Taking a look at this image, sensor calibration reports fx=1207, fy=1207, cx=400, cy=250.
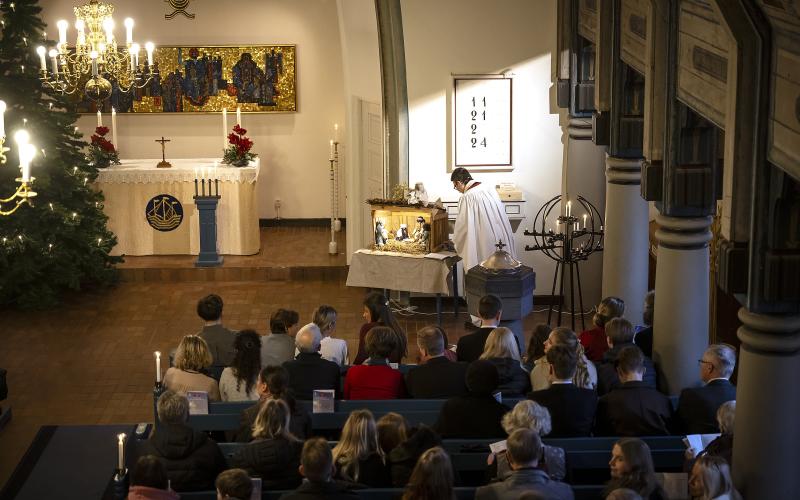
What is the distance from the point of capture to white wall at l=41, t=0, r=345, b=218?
59.8 feet

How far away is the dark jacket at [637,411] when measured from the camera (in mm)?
7363

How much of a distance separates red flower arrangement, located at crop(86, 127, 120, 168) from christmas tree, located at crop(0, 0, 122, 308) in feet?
4.48

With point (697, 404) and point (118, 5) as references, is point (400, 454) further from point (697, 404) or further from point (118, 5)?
point (118, 5)

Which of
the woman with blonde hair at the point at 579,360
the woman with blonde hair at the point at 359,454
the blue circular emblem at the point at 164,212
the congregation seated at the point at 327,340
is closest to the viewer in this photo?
the woman with blonde hair at the point at 359,454

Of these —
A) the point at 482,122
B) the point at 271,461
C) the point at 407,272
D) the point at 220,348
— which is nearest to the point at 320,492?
the point at 271,461

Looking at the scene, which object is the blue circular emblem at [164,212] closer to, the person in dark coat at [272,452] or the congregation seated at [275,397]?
the congregation seated at [275,397]

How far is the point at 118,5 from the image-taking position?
720 inches

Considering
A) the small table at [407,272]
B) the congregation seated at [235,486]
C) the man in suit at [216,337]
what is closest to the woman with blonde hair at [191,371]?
the man in suit at [216,337]

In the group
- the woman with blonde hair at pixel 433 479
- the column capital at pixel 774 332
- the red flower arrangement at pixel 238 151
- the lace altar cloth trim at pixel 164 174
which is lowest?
the woman with blonde hair at pixel 433 479

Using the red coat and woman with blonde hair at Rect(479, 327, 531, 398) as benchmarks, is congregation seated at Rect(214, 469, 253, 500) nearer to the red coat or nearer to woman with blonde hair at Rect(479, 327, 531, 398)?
the red coat

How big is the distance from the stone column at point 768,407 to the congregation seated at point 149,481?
306 centimetres

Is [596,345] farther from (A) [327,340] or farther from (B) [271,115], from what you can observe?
(B) [271,115]

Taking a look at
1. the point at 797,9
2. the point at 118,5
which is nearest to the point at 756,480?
the point at 797,9

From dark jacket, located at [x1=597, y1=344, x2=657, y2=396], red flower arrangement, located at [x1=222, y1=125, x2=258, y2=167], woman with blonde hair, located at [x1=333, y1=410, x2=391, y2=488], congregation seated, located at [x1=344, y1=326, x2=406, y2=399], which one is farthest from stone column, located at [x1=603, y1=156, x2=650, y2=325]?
red flower arrangement, located at [x1=222, y1=125, x2=258, y2=167]
